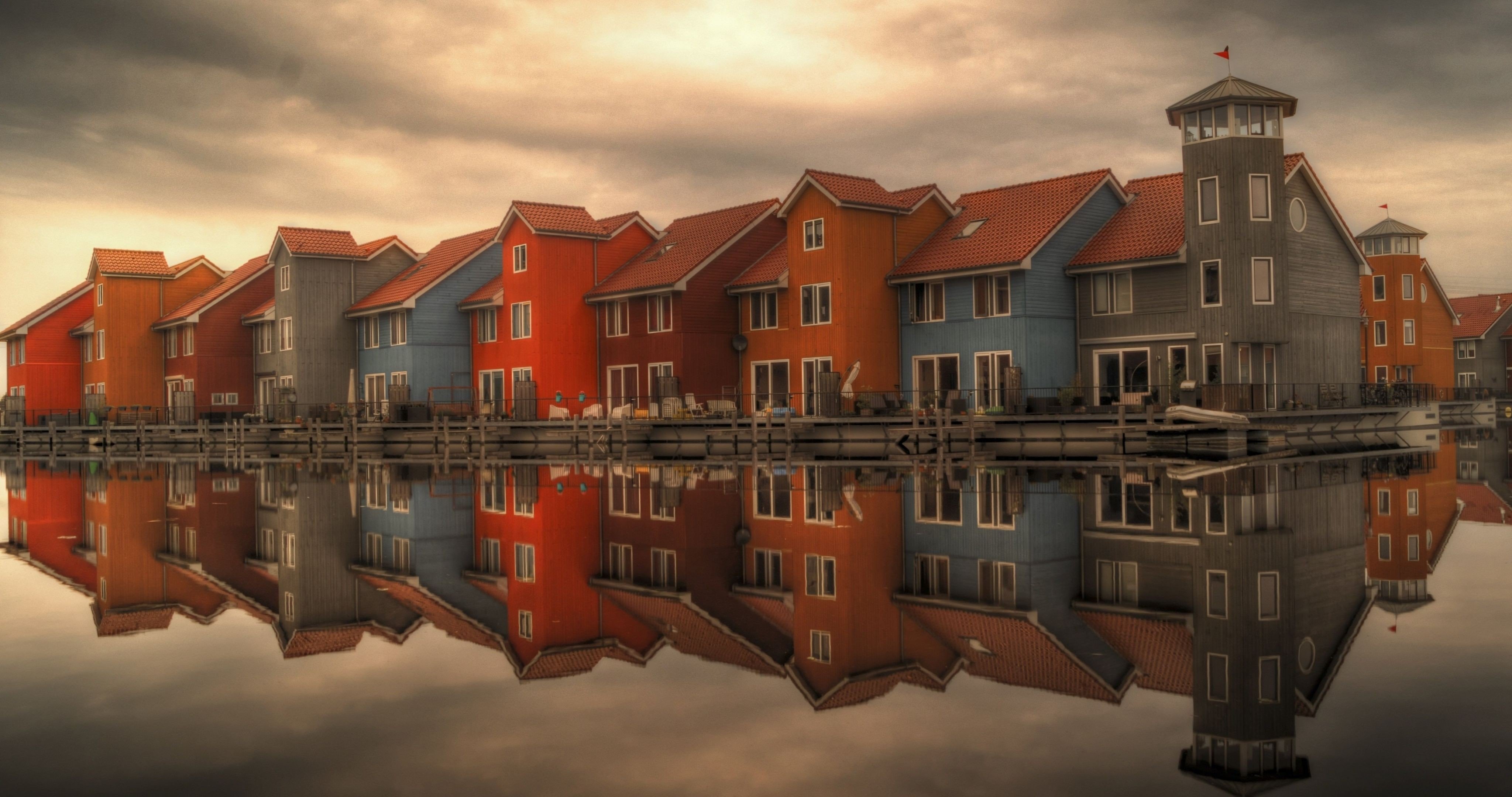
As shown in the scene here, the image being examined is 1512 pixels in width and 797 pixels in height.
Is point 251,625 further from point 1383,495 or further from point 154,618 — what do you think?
point 1383,495

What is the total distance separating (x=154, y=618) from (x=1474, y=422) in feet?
249

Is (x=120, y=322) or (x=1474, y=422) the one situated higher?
(x=120, y=322)

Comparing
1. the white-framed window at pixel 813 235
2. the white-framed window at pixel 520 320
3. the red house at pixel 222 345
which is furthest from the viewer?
the red house at pixel 222 345

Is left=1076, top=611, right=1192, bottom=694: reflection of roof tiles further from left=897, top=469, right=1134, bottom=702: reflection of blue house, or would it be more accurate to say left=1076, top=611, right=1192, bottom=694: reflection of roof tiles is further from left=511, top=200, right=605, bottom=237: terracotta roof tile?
left=511, top=200, right=605, bottom=237: terracotta roof tile

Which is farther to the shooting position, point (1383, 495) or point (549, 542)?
point (1383, 495)

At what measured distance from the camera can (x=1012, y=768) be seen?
22.2ft

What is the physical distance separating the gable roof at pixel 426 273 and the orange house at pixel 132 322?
16859 mm

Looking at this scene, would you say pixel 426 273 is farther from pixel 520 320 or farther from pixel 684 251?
pixel 684 251

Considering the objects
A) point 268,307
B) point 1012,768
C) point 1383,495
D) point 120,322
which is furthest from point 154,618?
point 120,322

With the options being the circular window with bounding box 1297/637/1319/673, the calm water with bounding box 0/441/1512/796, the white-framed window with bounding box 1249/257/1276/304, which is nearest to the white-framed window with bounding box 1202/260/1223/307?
the white-framed window with bounding box 1249/257/1276/304

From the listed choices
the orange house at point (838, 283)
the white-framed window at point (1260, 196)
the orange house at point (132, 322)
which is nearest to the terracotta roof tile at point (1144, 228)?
the white-framed window at point (1260, 196)

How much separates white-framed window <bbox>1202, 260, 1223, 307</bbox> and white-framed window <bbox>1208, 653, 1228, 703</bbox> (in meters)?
33.7

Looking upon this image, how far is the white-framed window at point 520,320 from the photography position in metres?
54.9

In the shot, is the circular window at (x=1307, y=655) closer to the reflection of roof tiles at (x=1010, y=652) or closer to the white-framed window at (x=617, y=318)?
the reflection of roof tiles at (x=1010, y=652)
